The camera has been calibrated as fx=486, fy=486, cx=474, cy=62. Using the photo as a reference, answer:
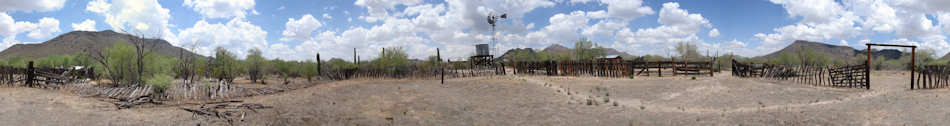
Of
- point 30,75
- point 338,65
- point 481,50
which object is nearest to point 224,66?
point 338,65

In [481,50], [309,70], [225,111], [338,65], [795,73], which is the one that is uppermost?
[481,50]

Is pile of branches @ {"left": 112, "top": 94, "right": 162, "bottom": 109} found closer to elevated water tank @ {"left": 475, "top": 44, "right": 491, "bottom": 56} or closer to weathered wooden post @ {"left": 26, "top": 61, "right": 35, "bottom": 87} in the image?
weathered wooden post @ {"left": 26, "top": 61, "right": 35, "bottom": 87}

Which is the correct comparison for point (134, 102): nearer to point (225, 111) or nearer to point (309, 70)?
point (225, 111)

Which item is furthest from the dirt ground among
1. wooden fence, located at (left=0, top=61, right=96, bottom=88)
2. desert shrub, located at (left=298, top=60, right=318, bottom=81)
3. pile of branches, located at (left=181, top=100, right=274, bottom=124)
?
desert shrub, located at (left=298, top=60, right=318, bottom=81)

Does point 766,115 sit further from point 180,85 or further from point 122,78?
point 122,78

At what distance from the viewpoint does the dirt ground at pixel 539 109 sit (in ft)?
26.7

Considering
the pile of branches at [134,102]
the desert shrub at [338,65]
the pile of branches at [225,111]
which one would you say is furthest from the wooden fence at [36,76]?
the desert shrub at [338,65]

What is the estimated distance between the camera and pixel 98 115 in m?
8.68

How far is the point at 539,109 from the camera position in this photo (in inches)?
415

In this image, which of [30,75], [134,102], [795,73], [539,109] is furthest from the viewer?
[795,73]

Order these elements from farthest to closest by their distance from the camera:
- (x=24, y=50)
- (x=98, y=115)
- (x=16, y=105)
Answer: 1. (x=24, y=50)
2. (x=16, y=105)
3. (x=98, y=115)

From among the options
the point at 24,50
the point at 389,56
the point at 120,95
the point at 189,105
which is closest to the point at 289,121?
the point at 189,105

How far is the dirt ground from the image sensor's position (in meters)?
8.14

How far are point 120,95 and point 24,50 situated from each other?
289ft
